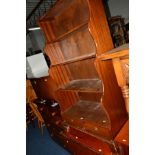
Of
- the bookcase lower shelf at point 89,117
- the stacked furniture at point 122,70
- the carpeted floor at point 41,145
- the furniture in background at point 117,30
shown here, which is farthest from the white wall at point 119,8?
the stacked furniture at point 122,70

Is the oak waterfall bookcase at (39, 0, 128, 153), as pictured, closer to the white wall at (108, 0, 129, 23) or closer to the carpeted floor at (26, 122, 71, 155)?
the carpeted floor at (26, 122, 71, 155)

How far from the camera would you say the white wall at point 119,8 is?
17.8 ft

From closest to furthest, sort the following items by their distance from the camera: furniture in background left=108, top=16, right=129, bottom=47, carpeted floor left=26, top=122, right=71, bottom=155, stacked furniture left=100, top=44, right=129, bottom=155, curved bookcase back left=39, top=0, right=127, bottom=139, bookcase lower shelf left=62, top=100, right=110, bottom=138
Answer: stacked furniture left=100, top=44, right=129, bottom=155
curved bookcase back left=39, top=0, right=127, bottom=139
bookcase lower shelf left=62, top=100, right=110, bottom=138
carpeted floor left=26, top=122, right=71, bottom=155
furniture in background left=108, top=16, right=129, bottom=47

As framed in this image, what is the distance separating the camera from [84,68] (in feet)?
7.70

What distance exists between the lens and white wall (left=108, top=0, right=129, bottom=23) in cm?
542

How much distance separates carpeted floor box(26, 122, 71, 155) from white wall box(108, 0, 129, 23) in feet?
13.0

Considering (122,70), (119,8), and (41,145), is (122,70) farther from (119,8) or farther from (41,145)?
(119,8)

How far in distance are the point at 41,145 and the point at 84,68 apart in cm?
198

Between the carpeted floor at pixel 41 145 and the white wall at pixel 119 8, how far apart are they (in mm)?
3977

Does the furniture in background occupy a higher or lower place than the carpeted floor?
higher

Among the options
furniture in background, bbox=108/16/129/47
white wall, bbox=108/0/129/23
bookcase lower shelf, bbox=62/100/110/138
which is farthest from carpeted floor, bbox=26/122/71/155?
white wall, bbox=108/0/129/23
